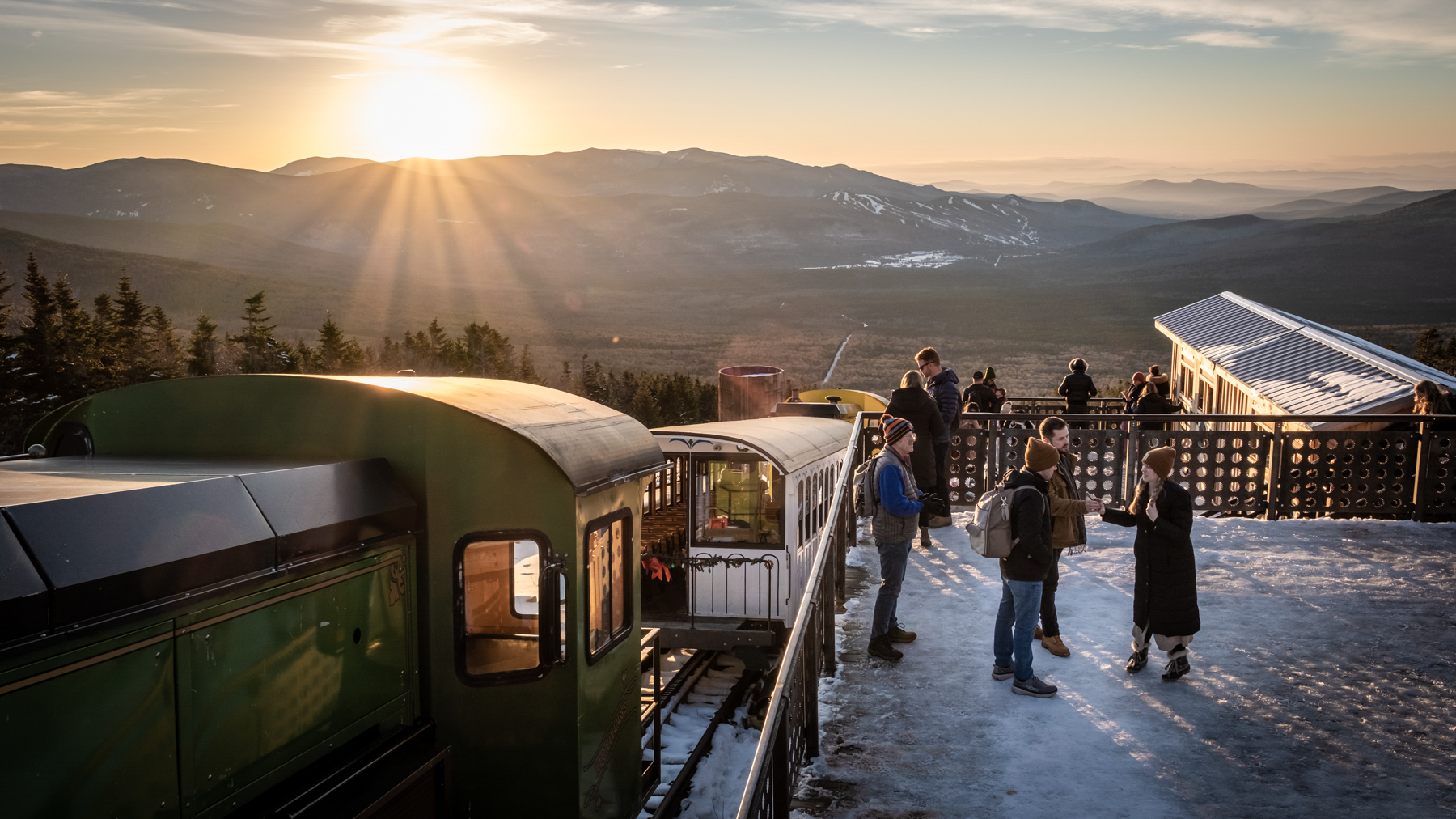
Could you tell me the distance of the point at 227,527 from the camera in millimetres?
4609

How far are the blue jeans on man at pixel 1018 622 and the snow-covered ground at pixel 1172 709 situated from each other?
0.81 feet

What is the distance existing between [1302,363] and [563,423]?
18.4 meters

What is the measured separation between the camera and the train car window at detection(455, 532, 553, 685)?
602 cm

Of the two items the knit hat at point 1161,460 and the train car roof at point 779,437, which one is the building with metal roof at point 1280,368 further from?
the knit hat at point 1161,460

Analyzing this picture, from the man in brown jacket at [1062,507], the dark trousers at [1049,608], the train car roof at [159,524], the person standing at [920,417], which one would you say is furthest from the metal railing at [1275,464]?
the train car roof at [159,524]

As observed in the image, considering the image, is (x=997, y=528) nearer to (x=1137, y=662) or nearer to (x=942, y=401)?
(x=1137, y=662)

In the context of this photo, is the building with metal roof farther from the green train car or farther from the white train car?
the green train car

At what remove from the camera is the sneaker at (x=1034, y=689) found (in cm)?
736

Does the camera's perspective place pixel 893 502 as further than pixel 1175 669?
Yes

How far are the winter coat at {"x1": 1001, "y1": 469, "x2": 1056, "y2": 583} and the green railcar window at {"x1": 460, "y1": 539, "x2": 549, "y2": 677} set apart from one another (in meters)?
3.53

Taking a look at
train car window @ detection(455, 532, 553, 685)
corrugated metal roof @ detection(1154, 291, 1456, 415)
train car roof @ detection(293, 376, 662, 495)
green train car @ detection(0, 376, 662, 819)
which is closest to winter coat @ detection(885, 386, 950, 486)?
train car roof @ detection(293, 376, 662, 495)

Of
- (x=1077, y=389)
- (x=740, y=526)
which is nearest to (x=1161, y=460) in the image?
(x=740, y=526)

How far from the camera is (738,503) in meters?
13.3

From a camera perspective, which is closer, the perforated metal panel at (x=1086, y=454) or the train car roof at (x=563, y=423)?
the train car roof at (x=563, y=423)
